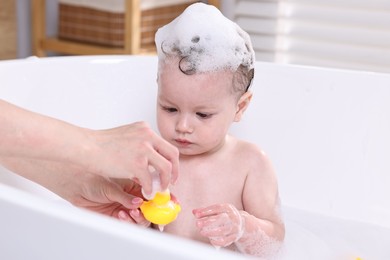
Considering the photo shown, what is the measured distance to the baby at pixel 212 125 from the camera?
49.4 inches

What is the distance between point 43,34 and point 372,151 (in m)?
1.75

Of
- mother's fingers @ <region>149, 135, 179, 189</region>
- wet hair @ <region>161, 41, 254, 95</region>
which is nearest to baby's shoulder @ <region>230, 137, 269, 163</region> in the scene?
wet hair @ <region>161, 41, 254, 95</region>

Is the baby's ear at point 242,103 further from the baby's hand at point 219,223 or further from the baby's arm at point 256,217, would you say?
the baby's hand at point 219,223

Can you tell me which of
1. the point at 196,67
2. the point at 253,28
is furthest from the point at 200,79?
the point at 253,28

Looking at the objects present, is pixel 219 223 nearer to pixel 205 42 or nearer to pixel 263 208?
pixel 263 208

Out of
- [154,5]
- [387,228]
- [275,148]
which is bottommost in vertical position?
[387,228]

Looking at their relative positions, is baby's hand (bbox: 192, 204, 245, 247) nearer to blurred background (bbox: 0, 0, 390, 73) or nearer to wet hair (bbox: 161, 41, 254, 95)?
wet hair (bbox: 161, 41, 254, 95)

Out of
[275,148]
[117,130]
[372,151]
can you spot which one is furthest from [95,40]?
[117,130]

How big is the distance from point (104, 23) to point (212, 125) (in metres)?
1.63

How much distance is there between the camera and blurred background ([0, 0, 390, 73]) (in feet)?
8.45

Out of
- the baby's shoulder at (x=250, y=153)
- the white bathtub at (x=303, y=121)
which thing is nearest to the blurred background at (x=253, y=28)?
the white bathtub at (x=303, y=121)

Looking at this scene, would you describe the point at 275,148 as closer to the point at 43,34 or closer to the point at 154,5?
the point at 154,5

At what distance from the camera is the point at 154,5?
277 cm

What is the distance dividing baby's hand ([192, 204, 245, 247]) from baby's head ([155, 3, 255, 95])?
27cm
